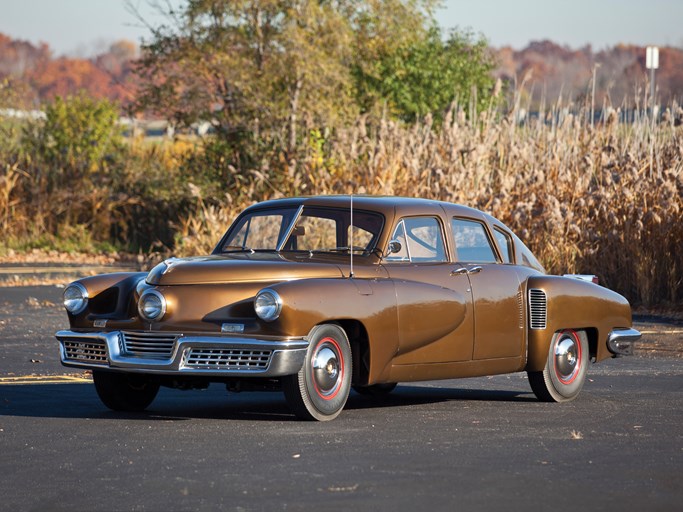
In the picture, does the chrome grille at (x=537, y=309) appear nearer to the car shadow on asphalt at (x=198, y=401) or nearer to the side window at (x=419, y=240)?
the car shadow on asphalt at (x=198, y=401)

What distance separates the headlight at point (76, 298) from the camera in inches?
402

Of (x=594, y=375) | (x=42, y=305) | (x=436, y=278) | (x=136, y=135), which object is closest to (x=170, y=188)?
(x=136, y=135)

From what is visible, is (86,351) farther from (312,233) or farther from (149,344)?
(312,233)

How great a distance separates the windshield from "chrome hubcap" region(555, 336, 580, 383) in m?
1.87

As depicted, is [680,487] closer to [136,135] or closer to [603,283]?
[603,283]

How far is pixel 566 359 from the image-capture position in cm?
1127

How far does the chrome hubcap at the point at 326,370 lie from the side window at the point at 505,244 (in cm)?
228

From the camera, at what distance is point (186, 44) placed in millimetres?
32156

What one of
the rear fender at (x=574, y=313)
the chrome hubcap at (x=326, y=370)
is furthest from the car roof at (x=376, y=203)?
the chrome hubcap at (x=326, y=370)

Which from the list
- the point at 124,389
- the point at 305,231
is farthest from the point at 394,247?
the point at 124,389

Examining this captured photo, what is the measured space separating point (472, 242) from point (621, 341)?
5.21ft

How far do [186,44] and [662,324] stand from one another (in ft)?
56.7

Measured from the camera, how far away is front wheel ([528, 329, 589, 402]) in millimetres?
11102

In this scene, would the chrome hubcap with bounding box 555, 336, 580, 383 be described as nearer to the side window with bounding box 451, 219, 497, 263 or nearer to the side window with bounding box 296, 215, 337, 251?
the side window with bounding box 451, 219, 497, 263
